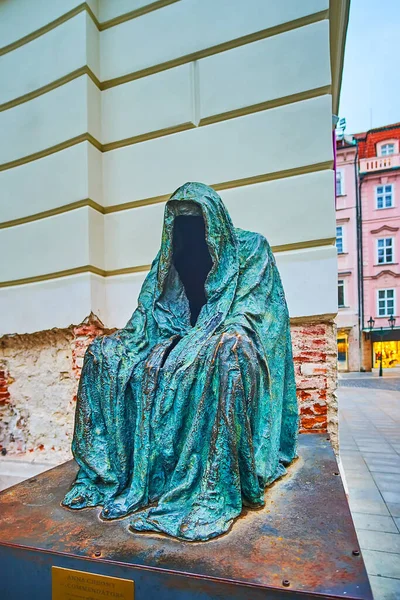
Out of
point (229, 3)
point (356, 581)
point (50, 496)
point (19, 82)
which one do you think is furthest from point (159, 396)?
point (19, 82)

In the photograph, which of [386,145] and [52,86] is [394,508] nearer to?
[52,86]

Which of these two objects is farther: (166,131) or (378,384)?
(378,384)

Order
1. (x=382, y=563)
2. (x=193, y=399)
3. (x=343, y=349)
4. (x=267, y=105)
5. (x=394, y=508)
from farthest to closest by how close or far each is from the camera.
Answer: (x=343, y=349), (x=267, y=105), (x=394, y=508), (x=382, y=563), (x=193, y=399)

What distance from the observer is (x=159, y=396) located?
1733 millimetres

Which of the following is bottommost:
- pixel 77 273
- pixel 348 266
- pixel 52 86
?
pixel 77 273

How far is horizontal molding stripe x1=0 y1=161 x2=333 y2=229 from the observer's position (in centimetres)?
323

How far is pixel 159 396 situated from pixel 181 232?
1.07 meters

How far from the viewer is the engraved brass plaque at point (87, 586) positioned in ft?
4.00

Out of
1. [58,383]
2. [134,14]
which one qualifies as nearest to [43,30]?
[134,14]

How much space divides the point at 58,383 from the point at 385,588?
2918 millimetres

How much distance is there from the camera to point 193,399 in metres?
1.70

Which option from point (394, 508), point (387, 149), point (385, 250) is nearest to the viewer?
point (394, 508)

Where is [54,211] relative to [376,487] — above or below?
above

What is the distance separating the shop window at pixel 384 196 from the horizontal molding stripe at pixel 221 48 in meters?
20.2
